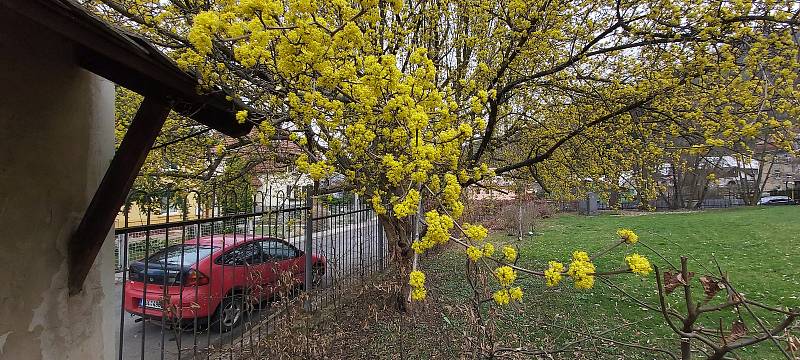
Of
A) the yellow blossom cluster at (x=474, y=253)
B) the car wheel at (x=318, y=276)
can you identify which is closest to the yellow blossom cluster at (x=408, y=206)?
the yellow blossom cluster at (x=474, y=253)

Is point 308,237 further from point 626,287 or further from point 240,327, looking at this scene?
point 626,287

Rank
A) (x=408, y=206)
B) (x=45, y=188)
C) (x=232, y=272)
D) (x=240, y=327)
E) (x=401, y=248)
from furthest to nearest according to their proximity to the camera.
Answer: (x=401, y=248), (x=240, y=327), (x=232, y=272), (x=408, y=206), (x=45, y=188)

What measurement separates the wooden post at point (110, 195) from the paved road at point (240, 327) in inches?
73.2

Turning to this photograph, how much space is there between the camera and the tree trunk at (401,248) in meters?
5.15

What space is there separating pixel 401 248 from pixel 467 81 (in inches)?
94.5

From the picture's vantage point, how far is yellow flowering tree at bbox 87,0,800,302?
7.87ft

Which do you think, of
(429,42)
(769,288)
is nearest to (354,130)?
(429,42)

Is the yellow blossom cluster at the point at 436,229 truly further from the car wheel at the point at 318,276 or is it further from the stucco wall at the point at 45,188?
the car wheel at the point at 318,276

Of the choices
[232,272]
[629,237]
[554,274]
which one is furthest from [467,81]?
[232,272]

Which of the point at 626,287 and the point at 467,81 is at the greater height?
the point at 467,81

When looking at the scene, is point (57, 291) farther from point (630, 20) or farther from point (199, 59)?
point (630, 20)

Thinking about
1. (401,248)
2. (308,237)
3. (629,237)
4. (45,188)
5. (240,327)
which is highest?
(45,188)

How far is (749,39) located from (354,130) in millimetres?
4158

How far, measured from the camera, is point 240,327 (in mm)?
5023
